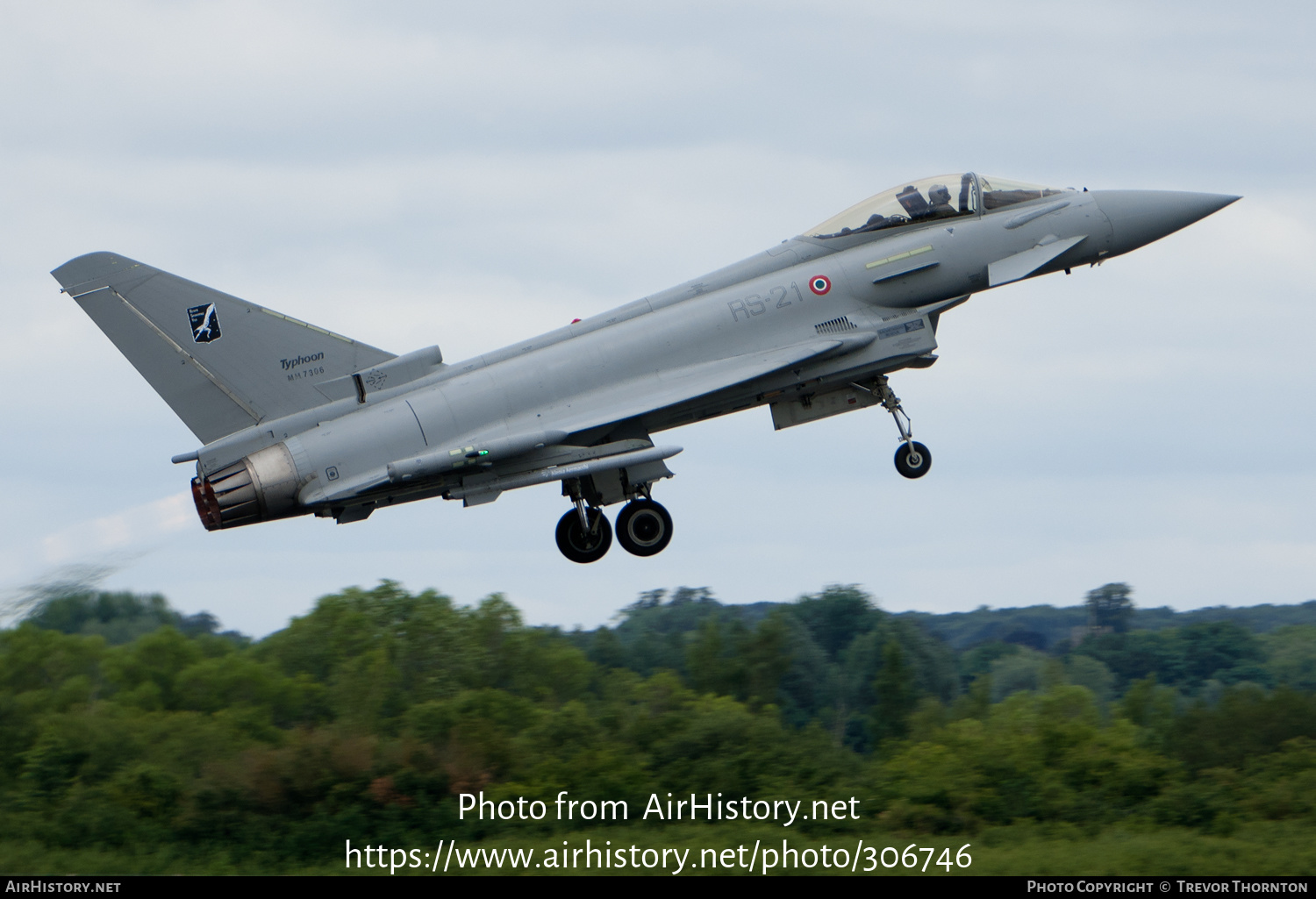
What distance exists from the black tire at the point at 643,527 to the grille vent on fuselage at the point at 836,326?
10.9 ft

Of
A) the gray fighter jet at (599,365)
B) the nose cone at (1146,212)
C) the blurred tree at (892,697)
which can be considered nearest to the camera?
the gray fighter jet at (599,365)

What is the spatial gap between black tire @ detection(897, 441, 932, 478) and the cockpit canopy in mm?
3113

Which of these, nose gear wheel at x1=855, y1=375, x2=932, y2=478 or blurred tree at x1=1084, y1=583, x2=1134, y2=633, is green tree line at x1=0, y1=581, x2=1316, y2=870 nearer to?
nose gear wheel at x1=855, y1=375, x2=932, y2=478

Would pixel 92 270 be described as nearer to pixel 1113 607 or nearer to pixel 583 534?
pixel 583 534

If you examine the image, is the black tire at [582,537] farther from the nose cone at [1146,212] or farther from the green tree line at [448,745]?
the nose cone at [1146,212]

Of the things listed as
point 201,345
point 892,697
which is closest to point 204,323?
point 201,345

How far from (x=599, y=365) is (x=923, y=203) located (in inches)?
205

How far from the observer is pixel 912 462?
1970cm

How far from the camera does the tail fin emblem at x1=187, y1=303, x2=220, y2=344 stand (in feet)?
58.5

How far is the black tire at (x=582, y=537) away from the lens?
19609 mm

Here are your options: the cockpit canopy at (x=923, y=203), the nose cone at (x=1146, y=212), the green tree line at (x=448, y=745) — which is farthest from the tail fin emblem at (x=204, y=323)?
the nose cone at (x=1146, y=212)

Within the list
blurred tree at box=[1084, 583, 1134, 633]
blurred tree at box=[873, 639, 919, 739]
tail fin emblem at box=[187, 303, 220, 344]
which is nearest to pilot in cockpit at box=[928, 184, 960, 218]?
tail fin emblem at box=[187, 303, 220, 344]
